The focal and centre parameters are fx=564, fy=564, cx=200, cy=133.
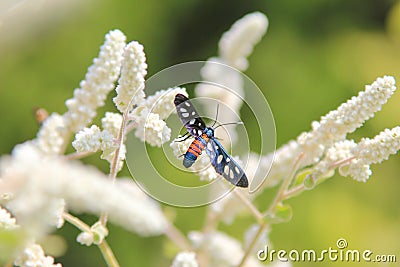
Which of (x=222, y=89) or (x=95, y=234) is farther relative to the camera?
(x=222, y=89)

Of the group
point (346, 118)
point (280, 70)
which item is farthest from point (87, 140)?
point (280, 70)

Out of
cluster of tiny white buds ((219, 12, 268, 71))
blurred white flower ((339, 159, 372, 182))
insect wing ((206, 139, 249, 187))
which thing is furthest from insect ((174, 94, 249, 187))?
cluster of tiny white buds ((219, 12, 268, 71))

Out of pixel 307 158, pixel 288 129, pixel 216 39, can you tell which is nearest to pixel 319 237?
pixel 288 129

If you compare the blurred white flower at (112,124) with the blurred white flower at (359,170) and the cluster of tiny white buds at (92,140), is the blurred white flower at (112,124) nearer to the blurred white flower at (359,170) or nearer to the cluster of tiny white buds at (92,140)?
the cluster of tiny white buds at (92,140)

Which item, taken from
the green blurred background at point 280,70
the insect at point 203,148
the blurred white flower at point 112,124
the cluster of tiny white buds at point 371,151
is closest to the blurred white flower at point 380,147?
the cluster of tiny white buds at point 371,151

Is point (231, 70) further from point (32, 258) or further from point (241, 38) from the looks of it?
point (32, 258)
